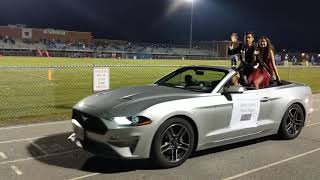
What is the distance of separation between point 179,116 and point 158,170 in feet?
2.55

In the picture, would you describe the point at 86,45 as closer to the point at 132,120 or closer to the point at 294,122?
the point at 294,122

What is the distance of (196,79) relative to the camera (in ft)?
25.6

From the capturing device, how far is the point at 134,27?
101 m

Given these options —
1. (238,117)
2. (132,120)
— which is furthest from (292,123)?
(132,120)

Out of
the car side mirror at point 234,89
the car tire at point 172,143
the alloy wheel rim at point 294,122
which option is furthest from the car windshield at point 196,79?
the alloy wheel rim at point 294,122

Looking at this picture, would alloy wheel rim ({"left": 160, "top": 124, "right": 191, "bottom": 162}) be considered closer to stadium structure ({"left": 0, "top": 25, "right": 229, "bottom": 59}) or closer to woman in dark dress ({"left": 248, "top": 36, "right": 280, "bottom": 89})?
woman in dark dress ({"left": 248, "top": 36, "right": 280, "bottom": 89})

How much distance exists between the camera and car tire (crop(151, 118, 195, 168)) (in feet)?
20.3

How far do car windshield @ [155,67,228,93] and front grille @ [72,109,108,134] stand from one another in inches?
70.6

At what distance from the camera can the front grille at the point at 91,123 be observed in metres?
5.97

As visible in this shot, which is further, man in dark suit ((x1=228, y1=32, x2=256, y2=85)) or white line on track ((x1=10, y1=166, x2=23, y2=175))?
man in dark suit ((x1=228, y1=32, x2=256, y2=85))

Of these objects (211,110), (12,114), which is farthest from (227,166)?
(12,114)

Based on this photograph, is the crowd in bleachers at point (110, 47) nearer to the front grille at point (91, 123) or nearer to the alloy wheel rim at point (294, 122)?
the alloy wheel rim at point (294, 122)

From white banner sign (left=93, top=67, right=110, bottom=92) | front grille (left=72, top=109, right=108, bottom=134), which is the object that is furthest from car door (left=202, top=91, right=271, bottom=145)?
white banner sign (left=93, top=67, right=110, bottom=92)

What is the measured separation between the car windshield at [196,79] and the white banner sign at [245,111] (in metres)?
0.44
